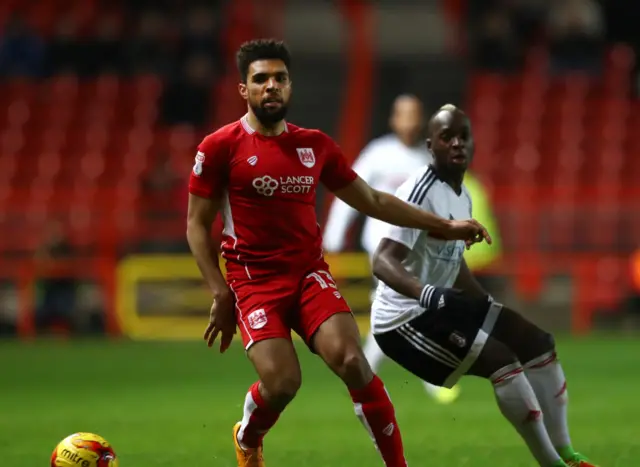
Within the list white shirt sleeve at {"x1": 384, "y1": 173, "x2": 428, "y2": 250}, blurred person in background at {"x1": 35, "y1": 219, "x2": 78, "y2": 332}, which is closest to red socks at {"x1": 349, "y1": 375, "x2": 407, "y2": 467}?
white shirt sleeve at {"x1": 384, "y1": 173, "x2": 428, "y2": 250}

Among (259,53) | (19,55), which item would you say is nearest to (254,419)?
(259,53)

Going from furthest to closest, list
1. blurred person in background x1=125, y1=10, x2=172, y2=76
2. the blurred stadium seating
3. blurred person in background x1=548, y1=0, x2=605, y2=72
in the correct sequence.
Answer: blurred person in background x1=125, y1=10, x2=172, y2=76 → blurred person in background x1=548, y1=0, x2=605, y2=72 → the blurred stadium seating

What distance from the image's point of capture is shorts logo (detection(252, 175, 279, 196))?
6.87 metres

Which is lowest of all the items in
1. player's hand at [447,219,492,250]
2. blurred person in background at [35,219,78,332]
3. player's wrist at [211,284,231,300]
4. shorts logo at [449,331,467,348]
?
blurred person in background at [35,219,78,332]

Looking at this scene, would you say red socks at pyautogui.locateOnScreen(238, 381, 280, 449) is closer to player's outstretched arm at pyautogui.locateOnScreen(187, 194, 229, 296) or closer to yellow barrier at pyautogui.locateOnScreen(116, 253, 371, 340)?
player's outstretched arm at pyautogui.locateOnScreen(187, 194, 229, 296)

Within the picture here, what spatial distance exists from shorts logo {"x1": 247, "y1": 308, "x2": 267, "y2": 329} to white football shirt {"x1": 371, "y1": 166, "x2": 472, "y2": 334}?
0.86m

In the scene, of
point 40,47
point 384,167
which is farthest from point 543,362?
point 40,47

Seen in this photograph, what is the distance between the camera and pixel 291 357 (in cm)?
679

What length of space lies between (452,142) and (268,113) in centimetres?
115

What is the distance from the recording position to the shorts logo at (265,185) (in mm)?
6871

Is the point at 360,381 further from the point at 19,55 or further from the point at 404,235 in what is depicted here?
the point at 19,55

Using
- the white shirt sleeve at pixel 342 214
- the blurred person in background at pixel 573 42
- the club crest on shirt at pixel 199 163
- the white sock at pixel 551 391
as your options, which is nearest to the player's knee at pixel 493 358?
the white sock at pixel 551 391

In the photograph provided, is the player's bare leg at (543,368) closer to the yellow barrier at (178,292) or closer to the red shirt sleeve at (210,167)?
the red shirt sleeve at (210,167)

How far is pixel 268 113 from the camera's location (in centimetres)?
690
